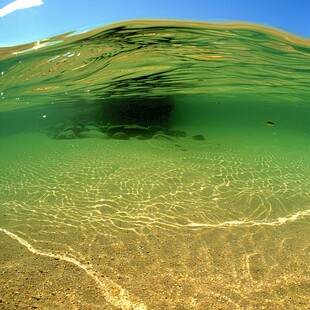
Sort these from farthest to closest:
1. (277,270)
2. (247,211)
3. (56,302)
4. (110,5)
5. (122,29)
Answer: (122,29), (110,5), (247,211), (277,270), (56,302)

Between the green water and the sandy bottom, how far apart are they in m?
0.02

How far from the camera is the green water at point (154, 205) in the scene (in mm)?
3898

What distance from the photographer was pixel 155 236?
5.14 metres

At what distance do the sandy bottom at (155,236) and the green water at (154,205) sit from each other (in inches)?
1.0

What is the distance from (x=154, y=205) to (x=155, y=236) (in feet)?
4.28

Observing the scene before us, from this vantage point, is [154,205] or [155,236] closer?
[155,236]

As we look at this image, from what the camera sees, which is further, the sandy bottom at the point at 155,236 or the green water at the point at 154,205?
the green water at the point at 154,205

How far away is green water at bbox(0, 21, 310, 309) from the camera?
3898mm

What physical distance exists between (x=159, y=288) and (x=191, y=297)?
1.64ft

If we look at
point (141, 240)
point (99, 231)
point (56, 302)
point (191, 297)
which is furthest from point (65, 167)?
point (191, 297)

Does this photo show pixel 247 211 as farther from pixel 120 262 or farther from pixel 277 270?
pixel 120 262

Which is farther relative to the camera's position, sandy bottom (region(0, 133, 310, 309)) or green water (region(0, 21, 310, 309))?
green water (region(0, 21, 310, 309))

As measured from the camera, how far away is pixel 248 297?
3711 millimetres

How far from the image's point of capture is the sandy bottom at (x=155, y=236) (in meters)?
3.78
